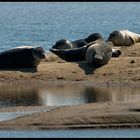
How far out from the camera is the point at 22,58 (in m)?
23.4

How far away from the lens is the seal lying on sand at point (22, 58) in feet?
76.2

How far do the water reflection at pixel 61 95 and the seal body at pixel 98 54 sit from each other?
1665 millimetres

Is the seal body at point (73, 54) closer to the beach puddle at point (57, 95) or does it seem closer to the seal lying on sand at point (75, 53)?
the seal lying on sand at point (75, 53)

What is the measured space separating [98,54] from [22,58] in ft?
6.57

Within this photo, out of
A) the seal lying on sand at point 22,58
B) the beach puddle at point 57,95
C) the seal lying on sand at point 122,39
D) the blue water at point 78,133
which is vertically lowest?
the blue water at point 78,133

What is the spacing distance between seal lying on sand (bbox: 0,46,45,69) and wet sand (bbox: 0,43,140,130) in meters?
0.26

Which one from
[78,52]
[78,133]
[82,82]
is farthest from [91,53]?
[78,133]

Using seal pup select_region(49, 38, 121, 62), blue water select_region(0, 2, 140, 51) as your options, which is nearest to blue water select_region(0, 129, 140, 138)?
seal pup select_region(49, 38, 121, 62)

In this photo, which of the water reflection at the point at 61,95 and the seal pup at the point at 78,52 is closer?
the water reflection at the point at 61,95

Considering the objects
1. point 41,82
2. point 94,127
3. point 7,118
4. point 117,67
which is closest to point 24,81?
point 41,82

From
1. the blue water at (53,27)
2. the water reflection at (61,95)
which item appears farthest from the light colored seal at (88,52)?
the blue water at (53,27)

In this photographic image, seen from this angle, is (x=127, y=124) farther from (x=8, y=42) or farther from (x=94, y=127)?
(x=8, y=42)

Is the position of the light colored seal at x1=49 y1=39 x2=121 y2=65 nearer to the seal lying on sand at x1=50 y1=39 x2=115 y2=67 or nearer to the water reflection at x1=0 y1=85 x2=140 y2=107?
the seal lying on sand at x1=50 y1=39 x2=115 y2=67

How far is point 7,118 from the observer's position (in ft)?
54.6
